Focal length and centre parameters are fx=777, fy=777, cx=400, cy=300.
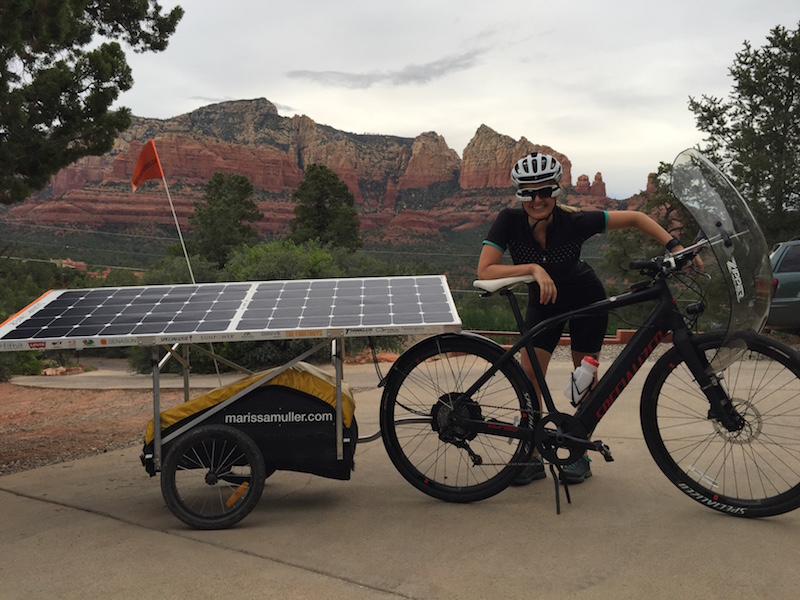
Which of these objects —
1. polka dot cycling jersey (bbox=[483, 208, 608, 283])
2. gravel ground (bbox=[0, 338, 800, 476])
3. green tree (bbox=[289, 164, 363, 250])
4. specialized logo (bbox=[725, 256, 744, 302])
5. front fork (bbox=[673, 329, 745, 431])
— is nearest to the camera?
specialized logo (bbox=[725, 256, 744, 302])

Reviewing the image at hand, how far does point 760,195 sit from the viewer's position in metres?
20.1

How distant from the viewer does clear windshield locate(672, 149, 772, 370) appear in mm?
3883

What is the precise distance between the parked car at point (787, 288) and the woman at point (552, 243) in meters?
8.29

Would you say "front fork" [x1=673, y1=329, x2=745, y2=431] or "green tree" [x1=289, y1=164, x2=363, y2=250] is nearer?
"front fork" [x1=673, y1=329, x2=745, y2=431]

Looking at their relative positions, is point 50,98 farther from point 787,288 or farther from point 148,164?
point 787,288

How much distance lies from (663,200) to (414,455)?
18778 mm

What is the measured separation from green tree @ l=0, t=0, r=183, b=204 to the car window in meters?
9.95

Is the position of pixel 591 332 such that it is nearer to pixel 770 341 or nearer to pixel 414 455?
pixel 770 341

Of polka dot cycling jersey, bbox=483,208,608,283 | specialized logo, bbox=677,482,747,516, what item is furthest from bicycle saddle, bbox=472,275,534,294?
specialized logo, bbox=677,482,747,516

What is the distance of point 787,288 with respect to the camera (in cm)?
1199

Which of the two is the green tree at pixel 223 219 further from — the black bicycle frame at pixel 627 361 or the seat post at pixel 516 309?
the black bicycle frame at pixel 627 361

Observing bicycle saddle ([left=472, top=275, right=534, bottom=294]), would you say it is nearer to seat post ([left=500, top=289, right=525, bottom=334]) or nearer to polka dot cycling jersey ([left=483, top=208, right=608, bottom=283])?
seat post ([left=500, top=289, right=525, bottom=334])

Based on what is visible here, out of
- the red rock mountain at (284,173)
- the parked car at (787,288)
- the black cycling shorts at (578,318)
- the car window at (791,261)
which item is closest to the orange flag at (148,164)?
the black cycling shorts at (578,318)

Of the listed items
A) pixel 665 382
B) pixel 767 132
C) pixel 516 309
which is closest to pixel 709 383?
pixel 665 382
